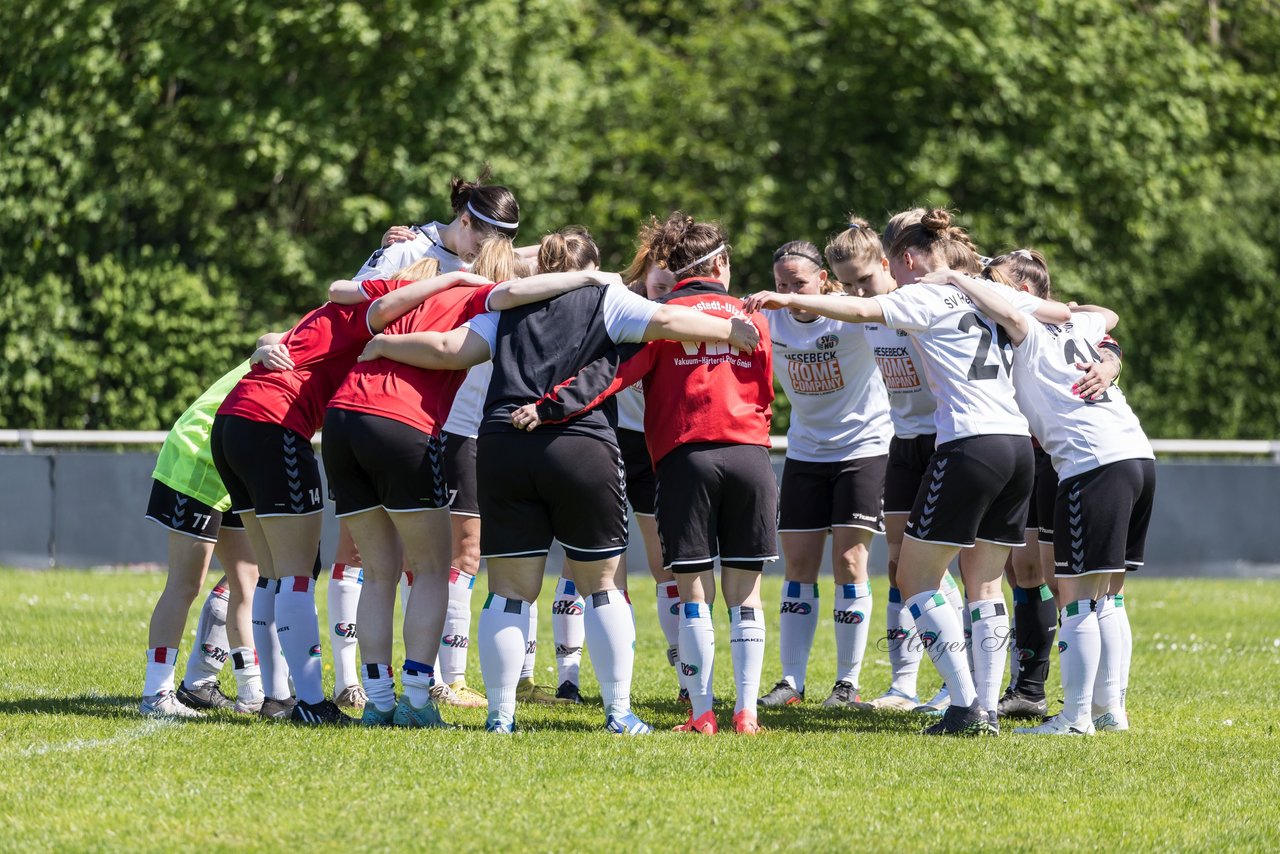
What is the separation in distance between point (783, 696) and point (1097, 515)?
2002 mm

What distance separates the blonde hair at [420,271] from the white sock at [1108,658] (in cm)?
325

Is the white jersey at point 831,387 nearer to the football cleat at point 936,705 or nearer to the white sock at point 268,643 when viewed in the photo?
the football cleat at point 936,705

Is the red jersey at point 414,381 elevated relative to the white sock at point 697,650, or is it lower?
elevated

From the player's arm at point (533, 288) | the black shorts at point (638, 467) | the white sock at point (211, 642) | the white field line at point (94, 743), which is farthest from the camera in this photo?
the black shorts at point (638, 467)

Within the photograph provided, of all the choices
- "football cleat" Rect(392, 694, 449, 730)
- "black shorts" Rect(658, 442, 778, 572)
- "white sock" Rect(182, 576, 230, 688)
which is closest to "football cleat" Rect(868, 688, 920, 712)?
"black shorts" Rect(658, 442, 778, 572)

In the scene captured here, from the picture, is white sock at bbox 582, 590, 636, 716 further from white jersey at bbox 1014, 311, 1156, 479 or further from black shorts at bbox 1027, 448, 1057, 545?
black shorts at bbox 1027, 448, 1057, 545

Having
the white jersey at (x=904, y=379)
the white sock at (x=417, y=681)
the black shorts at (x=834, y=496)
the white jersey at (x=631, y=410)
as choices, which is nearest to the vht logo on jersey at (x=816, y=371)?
the white jersey at (x=904, y=379)

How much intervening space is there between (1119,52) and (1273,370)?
17.1 ft

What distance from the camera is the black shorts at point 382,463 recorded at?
6.21m

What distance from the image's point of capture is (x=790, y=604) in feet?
25.8

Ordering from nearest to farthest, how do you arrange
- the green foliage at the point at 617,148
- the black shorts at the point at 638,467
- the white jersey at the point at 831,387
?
the white jersey at the point at 831,387
the black shorts at the point at 638,467
the green foliage at the point at 617,148

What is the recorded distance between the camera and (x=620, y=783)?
5.38 meters

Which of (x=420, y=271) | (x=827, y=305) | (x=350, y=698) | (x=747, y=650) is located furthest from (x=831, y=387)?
(x=350, y=698)

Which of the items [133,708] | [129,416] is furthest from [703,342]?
[129,416]
